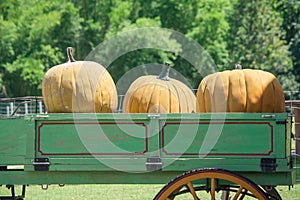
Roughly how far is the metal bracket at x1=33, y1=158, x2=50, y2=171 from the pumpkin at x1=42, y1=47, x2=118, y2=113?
59 centimetres

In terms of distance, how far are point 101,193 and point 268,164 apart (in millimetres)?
4214

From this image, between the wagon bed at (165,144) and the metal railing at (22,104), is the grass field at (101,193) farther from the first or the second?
the wagon bed at (165,144)

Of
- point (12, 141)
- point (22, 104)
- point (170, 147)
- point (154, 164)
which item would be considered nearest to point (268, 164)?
point (170, 147)

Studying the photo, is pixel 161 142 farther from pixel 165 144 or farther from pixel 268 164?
pixel 268 164

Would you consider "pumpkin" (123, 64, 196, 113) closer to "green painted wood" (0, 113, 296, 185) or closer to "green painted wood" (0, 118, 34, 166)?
"green painted wood" (0, 113, 296, 185)

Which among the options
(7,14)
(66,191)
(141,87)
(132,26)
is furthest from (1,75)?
(141,87)

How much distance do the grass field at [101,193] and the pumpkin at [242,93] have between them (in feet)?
9.67

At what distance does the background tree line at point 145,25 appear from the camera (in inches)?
1236

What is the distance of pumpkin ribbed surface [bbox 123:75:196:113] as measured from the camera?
20.9ft

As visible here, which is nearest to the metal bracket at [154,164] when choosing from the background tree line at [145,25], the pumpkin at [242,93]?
the pumpkin at [242,93]

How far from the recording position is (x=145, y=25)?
32.6 metres

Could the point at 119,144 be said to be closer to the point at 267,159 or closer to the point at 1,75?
the point at 267,159

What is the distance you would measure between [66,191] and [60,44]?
24.6 m

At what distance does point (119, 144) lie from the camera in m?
5.69
